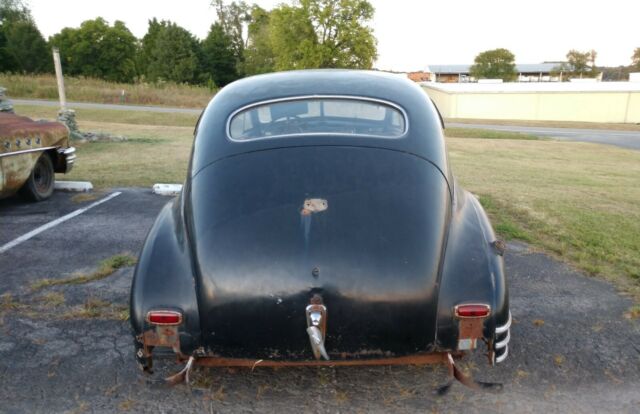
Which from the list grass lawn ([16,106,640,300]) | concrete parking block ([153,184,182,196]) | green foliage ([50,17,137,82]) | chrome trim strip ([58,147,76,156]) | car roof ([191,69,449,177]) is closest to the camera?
car roof ([191,69,449,177])

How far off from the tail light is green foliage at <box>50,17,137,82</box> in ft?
200

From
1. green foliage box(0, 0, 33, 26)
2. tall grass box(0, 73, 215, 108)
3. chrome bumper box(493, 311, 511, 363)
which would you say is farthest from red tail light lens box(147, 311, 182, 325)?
green foliage box(0, 0, 33, 26)

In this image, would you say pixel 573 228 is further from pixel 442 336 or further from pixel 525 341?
pixel 442 336

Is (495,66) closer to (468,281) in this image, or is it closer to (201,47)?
(201,47)

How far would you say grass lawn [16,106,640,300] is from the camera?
5.01 m

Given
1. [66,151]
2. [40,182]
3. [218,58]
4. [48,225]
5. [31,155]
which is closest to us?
[48,225]

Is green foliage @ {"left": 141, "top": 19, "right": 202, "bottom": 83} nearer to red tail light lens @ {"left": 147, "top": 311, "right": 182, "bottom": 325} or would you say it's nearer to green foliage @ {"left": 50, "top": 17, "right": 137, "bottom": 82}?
green foliage @ {"left": 50, "top": 17, "right": 137, "bottom": 82}

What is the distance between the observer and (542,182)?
9.12 meters

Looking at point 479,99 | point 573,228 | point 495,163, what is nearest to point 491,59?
point 479,99

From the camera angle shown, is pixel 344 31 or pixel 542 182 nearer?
pixel 542 182

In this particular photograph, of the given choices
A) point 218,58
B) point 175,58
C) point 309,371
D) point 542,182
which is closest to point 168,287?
point 309,371

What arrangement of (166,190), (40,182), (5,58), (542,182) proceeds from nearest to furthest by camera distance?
1. (40,182)
2. (166,190)
3. (542,182)
4. (5,58)

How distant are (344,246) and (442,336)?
0.61m

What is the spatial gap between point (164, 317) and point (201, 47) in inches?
2352
